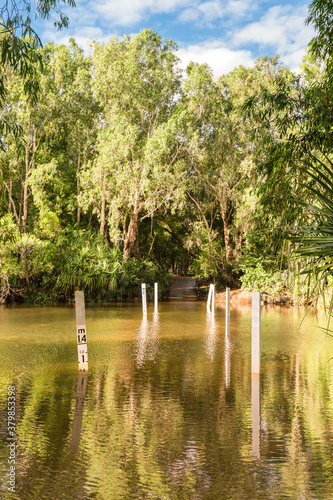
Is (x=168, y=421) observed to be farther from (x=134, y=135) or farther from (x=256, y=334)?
(x=134, y=135)

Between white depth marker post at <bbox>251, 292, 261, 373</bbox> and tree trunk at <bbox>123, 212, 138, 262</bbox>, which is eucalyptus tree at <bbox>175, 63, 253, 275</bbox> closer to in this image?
tree trunk at <bbox>123, 212, 138, 262</bbox>

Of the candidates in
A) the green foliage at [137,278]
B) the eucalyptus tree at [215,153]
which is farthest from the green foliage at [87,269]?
→ the eucalyptus tree at [215,153]

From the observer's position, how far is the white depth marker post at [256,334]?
9.95m

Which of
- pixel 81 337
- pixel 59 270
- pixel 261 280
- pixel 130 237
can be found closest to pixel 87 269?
pixel 59 270

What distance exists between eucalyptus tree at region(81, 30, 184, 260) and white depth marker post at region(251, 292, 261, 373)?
A: 23.6 m

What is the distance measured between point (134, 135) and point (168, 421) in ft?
90.7

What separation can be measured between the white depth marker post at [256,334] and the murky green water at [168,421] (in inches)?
10.2

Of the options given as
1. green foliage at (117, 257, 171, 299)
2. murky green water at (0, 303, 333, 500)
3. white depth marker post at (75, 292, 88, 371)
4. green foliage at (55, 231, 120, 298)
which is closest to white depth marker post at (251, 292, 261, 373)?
murky green water at (0, 303, 333, 500)

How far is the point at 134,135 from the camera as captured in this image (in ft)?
108

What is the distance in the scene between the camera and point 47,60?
35.5m

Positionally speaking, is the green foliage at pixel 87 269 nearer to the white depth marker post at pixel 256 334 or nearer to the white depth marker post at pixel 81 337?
the white depth marker post at pixel 81 337

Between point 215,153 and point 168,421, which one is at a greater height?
point 215,153

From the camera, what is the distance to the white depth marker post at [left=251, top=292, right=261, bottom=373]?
9953 mm

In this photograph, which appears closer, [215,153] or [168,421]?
[168,421]
